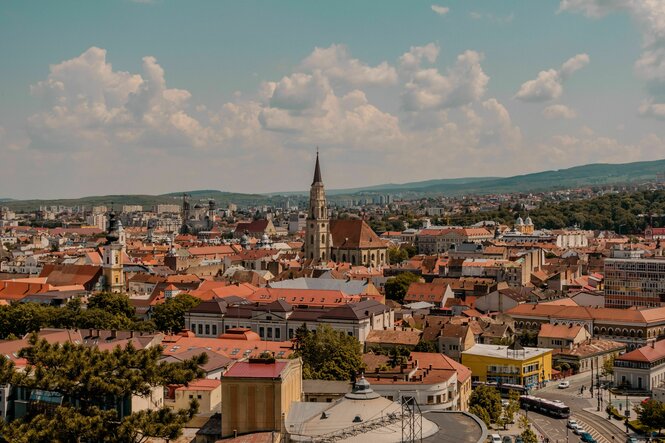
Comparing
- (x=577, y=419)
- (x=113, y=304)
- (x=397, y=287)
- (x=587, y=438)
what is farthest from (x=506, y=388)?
(x=397, y=287)

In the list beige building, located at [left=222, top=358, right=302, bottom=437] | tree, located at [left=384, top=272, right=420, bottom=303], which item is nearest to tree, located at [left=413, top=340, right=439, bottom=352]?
beige building, located at [left=222, top=358, right=302, bottom=437]

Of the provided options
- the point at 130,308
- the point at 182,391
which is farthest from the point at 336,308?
the point at 182,391

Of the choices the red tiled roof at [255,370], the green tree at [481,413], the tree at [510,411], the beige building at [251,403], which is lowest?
the tree at [510,411]

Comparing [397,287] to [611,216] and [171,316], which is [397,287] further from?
[611,216]

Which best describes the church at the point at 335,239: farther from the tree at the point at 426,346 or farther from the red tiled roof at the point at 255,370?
the red tiled roof at the point at 255,370

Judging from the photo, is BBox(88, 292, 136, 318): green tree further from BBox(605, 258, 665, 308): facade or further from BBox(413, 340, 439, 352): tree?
BBox(605, 258, 665, 308): facade

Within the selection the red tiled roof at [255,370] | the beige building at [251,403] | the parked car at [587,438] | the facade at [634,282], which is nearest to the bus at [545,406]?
the parked car at [587,438]
